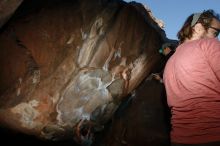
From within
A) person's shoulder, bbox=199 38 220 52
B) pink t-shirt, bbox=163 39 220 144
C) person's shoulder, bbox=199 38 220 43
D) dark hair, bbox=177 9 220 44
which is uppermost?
dark hair, bbox=177 9 220 44

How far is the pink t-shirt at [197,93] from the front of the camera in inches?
83.7

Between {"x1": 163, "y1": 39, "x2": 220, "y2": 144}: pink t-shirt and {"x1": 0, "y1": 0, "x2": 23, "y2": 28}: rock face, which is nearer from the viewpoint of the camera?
{"x1": 163, "y1": 39, "x2": 220, "y2": 144}: pink t-shirt

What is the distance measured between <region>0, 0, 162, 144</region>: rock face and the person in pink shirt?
0.66 metres

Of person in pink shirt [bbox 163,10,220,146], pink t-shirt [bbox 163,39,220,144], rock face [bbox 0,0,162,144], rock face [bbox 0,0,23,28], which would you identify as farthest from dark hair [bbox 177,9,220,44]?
rock face [bbox 0,0,23,28]

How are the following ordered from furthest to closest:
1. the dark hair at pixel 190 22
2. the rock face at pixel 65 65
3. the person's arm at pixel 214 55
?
the rock face at pixel 65 65 → the dark hair at pixel 190 22 → the person's arm at pixel 214 55

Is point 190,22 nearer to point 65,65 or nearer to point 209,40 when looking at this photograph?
point 209,40

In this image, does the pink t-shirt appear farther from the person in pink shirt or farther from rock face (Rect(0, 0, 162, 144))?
rock face (Rect(0, 0, 162, 144))

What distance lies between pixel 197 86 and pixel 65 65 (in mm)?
1081

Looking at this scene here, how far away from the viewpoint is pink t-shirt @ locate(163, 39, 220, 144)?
2127mm

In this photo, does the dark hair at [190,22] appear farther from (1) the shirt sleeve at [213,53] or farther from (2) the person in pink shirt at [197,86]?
(1) the shirt sleeve at [213,53]

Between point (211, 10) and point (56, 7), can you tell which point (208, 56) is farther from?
point (56, 7)

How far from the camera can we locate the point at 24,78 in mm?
2688

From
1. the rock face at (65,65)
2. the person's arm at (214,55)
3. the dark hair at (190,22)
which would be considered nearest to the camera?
the person's arm at (214,55)

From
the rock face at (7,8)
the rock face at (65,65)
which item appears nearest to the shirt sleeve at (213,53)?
the rock face at (65,65)
